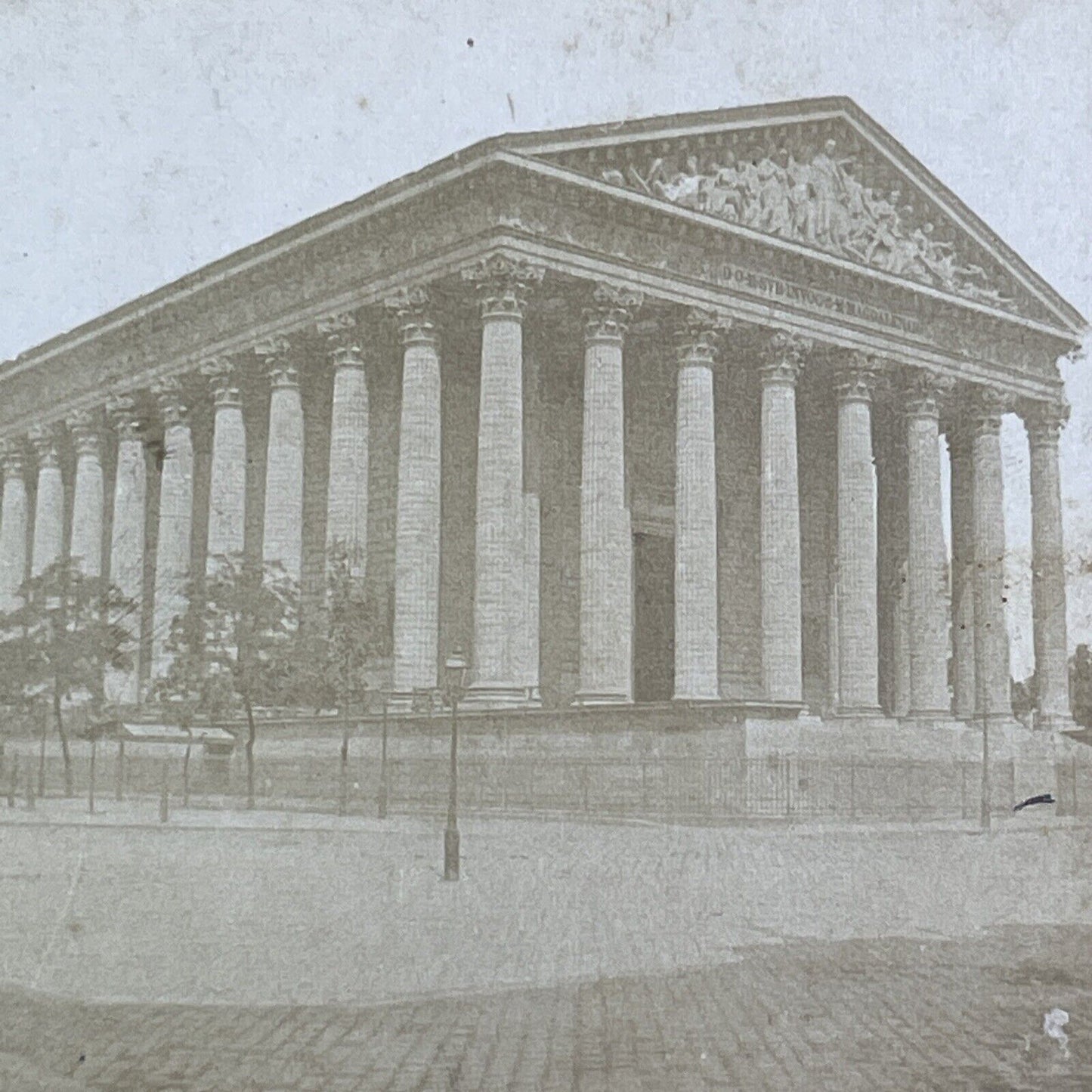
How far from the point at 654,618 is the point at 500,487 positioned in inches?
268

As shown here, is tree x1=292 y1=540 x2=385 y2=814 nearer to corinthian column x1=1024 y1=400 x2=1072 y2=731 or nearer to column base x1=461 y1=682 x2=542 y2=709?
column base x1=461 y1=682 x2=542 y2=709

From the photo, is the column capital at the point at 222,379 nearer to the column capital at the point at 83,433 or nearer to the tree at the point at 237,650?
the tree at the point at 237,650

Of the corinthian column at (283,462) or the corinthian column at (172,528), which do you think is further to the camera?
the corinthian column at (283,462)

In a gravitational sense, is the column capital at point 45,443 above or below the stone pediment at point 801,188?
below

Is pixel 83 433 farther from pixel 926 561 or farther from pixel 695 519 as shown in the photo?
pixel 926 561

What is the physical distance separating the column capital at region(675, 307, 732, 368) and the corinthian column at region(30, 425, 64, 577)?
584 inches

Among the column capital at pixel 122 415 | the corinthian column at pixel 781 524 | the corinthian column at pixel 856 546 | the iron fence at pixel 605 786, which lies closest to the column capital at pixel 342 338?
the column capital at pixel 122 415

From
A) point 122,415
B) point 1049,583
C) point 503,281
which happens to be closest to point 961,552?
point 503,281

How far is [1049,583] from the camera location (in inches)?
794

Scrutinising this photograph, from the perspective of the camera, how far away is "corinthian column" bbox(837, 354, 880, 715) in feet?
113

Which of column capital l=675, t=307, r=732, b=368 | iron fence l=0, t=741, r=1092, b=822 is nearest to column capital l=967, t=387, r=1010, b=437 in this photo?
column capital l=675, t=307, r=732, b=368

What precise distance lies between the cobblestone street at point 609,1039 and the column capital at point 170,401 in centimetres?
1935

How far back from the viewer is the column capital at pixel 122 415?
930 inches

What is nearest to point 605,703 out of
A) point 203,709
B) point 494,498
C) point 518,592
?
point 518,592
